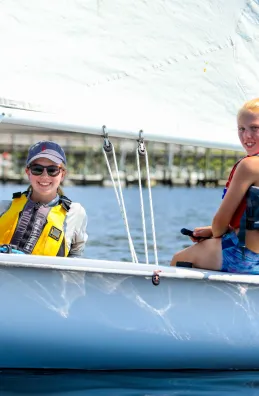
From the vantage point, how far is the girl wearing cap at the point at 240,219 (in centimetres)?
547

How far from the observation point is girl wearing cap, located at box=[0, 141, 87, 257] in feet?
18.9

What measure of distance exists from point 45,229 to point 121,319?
0.68 m

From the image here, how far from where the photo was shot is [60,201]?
5922mm

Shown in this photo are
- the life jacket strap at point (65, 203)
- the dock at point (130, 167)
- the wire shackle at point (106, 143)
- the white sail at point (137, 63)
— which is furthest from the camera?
the dock at point (130, 167)

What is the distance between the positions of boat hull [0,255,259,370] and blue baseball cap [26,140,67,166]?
0.73 metres

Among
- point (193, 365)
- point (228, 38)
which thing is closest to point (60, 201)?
point (193, 365)

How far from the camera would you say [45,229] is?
5762 millimetres

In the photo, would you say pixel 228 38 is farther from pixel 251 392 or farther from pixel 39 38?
pixel 251 392

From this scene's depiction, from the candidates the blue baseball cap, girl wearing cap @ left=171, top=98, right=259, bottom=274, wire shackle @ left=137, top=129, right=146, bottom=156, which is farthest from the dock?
girl wearing cap @ left=171, top=98, right=259, bottom=274

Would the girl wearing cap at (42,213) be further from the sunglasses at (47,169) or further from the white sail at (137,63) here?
the white sail at (137,63)

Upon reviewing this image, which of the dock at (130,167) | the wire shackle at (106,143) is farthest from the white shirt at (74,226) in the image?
the dock at (130,167)

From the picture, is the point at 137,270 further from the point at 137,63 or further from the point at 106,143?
the point at 137,63

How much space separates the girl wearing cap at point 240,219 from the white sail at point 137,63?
679mm

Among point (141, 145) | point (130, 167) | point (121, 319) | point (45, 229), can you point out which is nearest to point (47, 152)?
point (45, 229)
